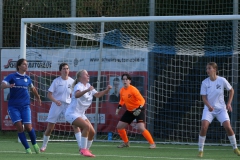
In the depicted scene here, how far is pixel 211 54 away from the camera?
17234mm

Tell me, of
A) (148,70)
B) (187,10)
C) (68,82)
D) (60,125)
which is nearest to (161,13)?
(187,10)

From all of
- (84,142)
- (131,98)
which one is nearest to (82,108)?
(84,142)

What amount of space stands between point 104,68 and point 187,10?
2.99 meters

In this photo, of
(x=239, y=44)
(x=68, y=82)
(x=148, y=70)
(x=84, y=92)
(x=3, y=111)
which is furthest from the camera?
(x=3, y=111)

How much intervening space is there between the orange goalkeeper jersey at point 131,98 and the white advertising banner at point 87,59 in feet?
7.95

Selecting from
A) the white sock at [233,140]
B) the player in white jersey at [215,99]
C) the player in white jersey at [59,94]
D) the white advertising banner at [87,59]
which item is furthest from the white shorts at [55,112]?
the white advertising banner at [87,59]

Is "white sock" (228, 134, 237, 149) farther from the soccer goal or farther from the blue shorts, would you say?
the soccer goal

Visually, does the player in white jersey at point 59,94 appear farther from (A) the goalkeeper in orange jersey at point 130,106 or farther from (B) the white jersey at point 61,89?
(A) the goalkeeper in orange jersey at point 130,106

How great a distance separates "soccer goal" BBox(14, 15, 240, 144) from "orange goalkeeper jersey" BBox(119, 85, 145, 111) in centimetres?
175

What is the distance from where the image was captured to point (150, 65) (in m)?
18.6

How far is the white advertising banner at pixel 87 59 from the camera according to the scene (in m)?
18.6

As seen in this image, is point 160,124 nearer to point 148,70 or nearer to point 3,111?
point 148,70

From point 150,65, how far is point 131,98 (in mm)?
2673

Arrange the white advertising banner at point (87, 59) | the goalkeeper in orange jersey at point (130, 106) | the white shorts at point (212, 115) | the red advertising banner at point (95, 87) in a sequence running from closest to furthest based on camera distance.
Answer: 1. the white shorts at point (212, 115)
2. the goalkeeper in orange jersey at point (130, 106)
3. the white advertising banner at point (87, 59)
4. the red advertising banner at point (95, 87)
